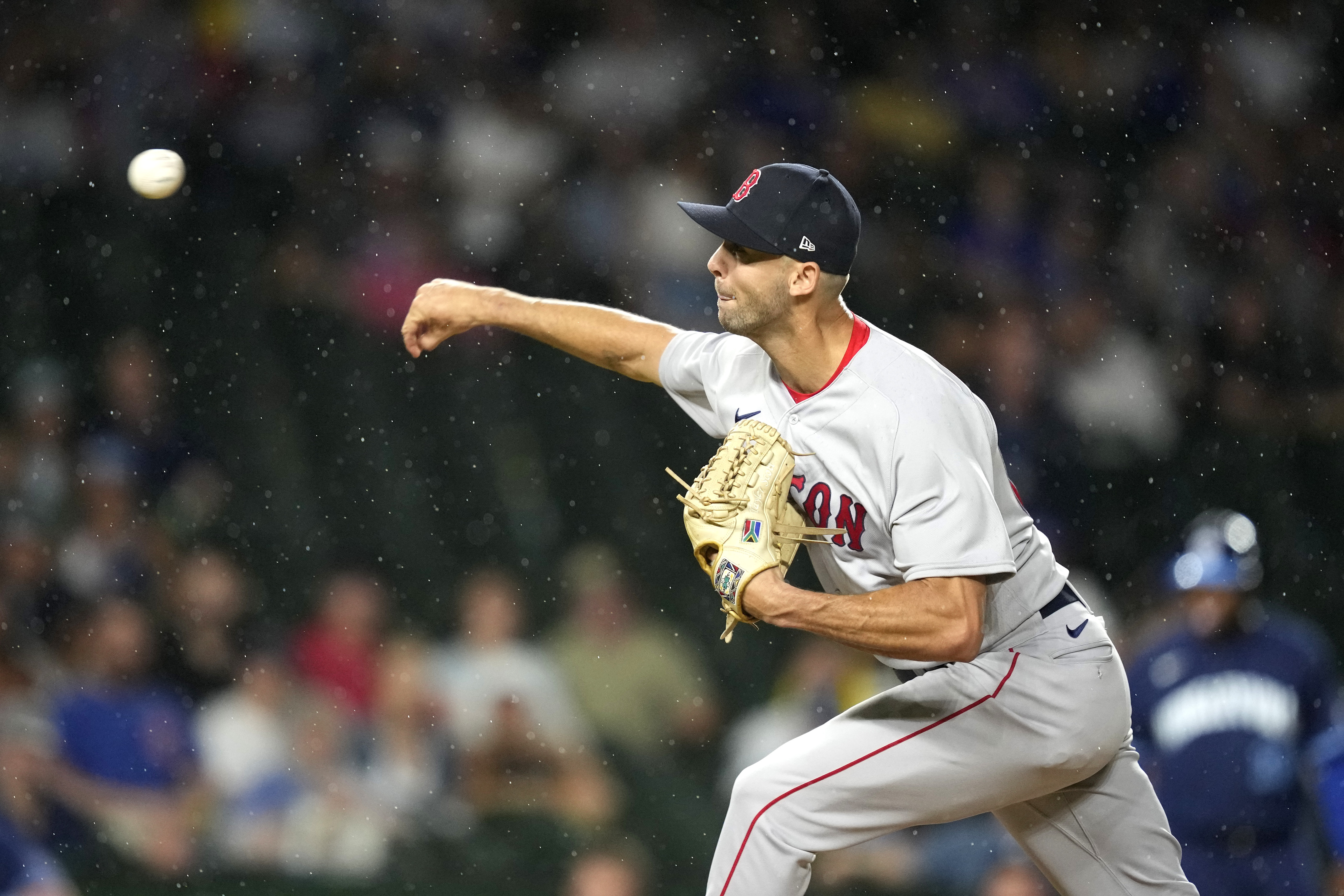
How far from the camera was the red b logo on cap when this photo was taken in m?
2.67

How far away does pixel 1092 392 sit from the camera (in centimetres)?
659

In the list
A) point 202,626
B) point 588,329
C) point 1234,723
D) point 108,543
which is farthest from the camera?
point 108,543

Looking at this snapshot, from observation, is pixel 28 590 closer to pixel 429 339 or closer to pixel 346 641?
pixel 346 641

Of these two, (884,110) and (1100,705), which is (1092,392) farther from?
(1100,705)

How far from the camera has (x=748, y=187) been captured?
269 cm

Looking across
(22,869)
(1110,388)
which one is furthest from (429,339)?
(1110,388)

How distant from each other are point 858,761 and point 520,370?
4107 mm

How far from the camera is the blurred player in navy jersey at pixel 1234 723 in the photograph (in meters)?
3.98

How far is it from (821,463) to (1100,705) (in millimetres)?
701

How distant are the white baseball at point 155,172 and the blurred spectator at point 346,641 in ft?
5.95

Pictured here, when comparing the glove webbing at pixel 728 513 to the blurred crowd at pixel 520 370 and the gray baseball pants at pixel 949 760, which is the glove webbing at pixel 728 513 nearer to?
the gray baseball pants at pixel 949 760

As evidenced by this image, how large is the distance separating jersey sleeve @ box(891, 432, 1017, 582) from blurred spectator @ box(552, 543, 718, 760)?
3.24m

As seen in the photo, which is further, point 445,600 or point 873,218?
point 873,218

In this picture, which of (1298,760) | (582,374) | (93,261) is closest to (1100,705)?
(1298,760)
